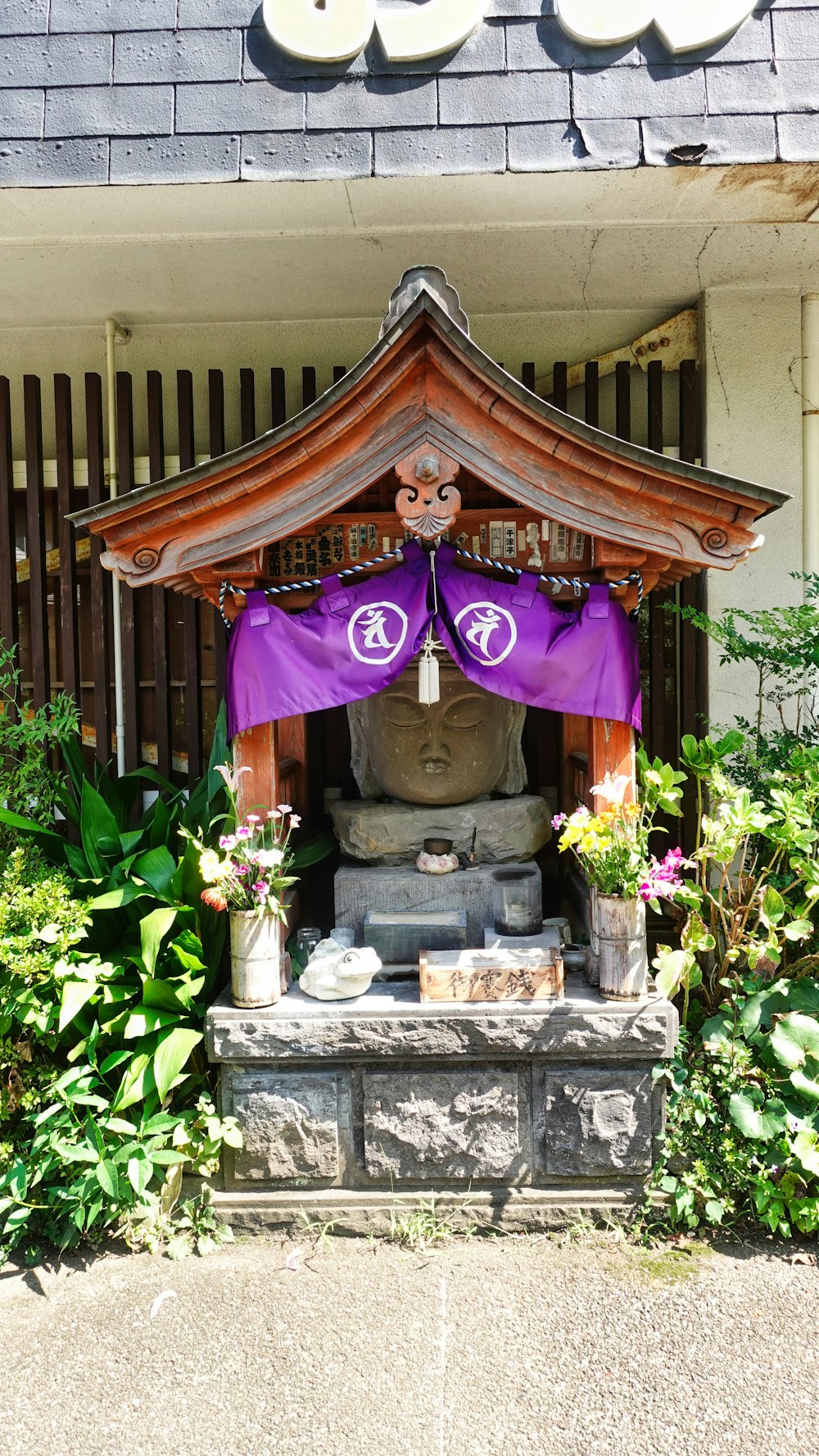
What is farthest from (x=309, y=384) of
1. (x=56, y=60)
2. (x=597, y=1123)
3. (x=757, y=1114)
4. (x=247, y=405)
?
(x=757, y=1114)

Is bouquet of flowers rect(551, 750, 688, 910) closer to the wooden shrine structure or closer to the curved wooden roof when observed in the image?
the wooden shrine structure

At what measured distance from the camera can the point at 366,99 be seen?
4.66 metres

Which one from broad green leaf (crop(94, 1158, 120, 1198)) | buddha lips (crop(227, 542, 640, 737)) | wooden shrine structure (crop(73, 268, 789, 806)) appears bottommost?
broad green leaf (crop(94, 1158, 120, 1198))

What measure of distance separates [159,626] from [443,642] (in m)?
2.45

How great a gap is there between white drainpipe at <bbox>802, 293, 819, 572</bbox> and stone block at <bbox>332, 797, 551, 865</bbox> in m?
2.66

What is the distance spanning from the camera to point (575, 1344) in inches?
125

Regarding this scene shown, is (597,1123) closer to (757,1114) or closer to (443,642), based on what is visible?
(757,1114)

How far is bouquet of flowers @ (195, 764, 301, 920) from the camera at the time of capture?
3.89m

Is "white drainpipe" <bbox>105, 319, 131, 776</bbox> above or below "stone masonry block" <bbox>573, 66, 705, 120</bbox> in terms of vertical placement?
below

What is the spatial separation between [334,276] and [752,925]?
181 inches

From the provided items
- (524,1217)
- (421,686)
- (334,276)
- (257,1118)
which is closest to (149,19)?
(334,276)

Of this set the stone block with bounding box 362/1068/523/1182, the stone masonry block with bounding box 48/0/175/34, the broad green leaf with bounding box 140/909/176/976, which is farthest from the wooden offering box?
the stone masonry block with bounding box 48/0/175/34

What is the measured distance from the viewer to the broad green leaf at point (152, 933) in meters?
3.98

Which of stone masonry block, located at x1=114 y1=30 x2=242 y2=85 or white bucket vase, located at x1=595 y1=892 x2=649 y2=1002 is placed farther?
stone masonry block, located at x1=114 y1=30 x2=242 y2=85
